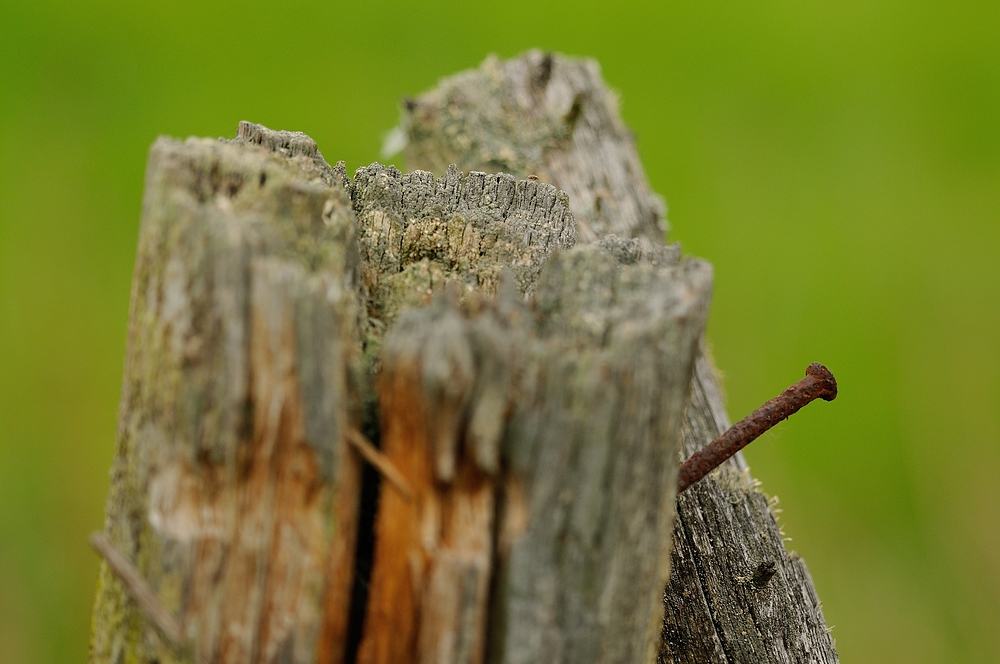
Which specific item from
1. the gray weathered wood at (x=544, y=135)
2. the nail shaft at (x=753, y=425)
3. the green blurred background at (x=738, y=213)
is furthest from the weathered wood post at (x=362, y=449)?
the green blurred background at (x=738, y=213)

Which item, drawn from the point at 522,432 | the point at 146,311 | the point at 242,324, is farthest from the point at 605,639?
the point at 146,311

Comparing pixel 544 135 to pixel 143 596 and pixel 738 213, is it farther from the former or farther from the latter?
pixel 738 213

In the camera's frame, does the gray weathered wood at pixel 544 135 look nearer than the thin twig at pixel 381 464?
No

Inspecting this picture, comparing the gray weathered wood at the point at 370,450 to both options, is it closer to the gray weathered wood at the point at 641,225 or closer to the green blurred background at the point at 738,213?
the gray weathered wood at the point at 641,225

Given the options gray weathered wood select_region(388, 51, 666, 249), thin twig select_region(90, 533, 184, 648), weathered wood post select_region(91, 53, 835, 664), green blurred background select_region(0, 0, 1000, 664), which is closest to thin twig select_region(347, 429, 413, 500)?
weathered wood post select_region(91, 53, 835, 664)

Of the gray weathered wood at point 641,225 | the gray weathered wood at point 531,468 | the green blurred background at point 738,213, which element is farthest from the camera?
the green blurred background at point 738,213

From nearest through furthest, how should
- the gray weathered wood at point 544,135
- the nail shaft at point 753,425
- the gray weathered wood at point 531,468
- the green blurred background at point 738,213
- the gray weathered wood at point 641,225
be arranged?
the gray weathered wood at point 531,468, the nail shaft at point 753,425, the gray weathered wood at point 641,225, the gray weathered wood at point 544,135, the green blurred background at point 738,213

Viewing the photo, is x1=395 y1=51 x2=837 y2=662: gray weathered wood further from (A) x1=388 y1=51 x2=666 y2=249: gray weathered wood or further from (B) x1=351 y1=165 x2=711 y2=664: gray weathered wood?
(B) x1=351 y1=165 x2=711 y2=664: gray weathered wood


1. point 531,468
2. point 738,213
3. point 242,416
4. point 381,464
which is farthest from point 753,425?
point 738,213
